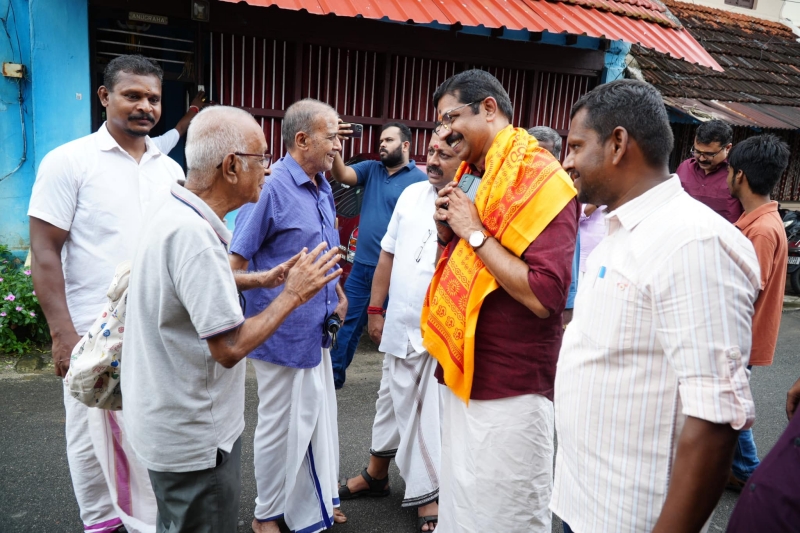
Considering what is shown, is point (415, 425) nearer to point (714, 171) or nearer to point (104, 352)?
point (104, 352)

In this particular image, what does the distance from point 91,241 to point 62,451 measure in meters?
Result: 1.63

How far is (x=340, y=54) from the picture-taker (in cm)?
657

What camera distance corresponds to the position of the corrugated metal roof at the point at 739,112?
7841 mm

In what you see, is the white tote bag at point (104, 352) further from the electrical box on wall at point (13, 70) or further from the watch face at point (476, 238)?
the electrical box on wall at point (13, 70)

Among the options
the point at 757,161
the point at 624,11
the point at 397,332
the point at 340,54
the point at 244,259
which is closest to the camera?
the point at 244,259

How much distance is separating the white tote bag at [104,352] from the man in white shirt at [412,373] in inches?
56.5

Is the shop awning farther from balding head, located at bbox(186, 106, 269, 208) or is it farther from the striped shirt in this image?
the striped shirt

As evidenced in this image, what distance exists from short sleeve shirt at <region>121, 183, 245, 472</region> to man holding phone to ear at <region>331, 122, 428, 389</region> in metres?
2.26

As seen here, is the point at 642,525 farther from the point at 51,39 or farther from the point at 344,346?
the point at 51,39

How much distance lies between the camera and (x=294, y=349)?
114 inches

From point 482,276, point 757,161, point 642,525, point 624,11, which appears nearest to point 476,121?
point 482,276

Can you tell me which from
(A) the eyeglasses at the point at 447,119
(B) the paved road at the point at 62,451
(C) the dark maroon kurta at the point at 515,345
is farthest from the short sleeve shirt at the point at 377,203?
(C) the dark maroon kurta at the point at 515,345

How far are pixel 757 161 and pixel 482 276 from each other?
98.4 inches

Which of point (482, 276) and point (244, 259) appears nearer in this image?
point (482, 276)
